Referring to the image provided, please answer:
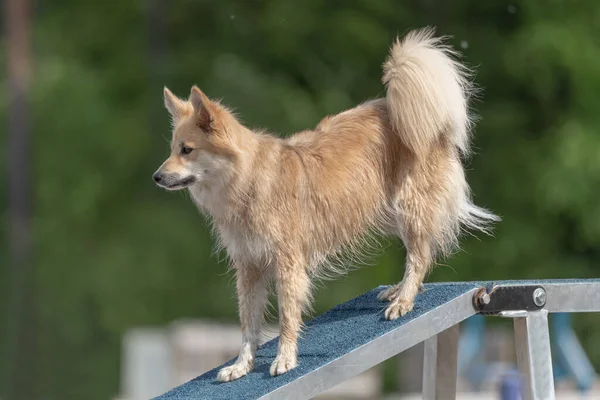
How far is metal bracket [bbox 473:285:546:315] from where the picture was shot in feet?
14.9

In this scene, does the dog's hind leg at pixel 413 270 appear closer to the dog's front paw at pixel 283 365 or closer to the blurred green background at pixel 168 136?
the dog's front paw at pixel 283 365

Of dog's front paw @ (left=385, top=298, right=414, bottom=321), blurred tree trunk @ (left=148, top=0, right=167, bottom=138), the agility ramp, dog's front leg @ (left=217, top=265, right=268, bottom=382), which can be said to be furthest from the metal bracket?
blurred tree trunk @ (left=148, top=0, right=167, bottom=138)

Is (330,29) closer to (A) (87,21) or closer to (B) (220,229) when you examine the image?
(A) (87,21)

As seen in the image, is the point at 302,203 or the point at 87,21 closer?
the point at 302,203

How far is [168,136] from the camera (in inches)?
720

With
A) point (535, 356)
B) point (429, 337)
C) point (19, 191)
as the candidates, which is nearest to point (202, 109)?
point (429, 337)

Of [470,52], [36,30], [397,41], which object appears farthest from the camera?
[36,30]

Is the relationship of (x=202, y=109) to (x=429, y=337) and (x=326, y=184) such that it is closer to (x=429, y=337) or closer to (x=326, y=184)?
(x=326, y=184)

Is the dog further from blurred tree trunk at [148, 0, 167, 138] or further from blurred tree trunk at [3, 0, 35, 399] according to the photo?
blurred tree trunk at [3, 0, 35, 399]

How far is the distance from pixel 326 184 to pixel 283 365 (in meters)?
0.86

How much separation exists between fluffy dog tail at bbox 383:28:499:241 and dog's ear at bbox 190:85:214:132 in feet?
3.02

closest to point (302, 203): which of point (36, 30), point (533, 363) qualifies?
point (533, 363)

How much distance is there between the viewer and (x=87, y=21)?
64.9ft

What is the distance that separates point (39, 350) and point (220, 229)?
1516cm
